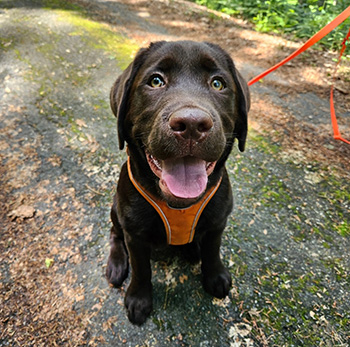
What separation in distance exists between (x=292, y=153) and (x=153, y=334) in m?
2.82

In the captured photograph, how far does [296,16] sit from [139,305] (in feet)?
28.2

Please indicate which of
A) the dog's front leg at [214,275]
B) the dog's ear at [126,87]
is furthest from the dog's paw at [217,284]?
the dog's ear at [126,87]

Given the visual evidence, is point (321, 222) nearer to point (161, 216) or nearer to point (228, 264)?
Result: point (228, 264)

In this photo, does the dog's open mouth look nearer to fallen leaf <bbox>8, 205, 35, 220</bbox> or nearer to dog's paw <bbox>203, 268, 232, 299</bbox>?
dog's paw <bbox>203, 268, 232, 299</bbox>

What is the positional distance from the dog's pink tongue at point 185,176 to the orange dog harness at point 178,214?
26 centimetres

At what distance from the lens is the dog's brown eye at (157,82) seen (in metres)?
1.76

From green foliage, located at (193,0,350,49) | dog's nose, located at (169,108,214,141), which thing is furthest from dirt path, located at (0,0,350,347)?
green foliage, located at (193,0,350,49)

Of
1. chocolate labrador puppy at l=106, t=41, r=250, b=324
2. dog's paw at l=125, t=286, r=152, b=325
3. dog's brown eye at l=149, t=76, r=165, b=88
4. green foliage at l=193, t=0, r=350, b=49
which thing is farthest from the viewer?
green foliage at l=193, t=0, r=350, b=49

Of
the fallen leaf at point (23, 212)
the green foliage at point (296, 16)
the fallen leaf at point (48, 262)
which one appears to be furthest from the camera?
the green foliage at point (296, 16)

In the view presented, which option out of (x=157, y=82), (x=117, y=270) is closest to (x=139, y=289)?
(x=117, y=270)

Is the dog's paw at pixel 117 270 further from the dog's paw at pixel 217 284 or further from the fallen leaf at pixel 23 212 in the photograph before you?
the fallen leaf at pixel 23 212

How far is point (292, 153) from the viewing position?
365 centimetres

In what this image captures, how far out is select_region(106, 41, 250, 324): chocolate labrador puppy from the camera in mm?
1479

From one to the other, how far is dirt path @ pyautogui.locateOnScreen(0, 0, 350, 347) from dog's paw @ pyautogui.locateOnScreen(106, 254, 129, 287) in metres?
0.08
